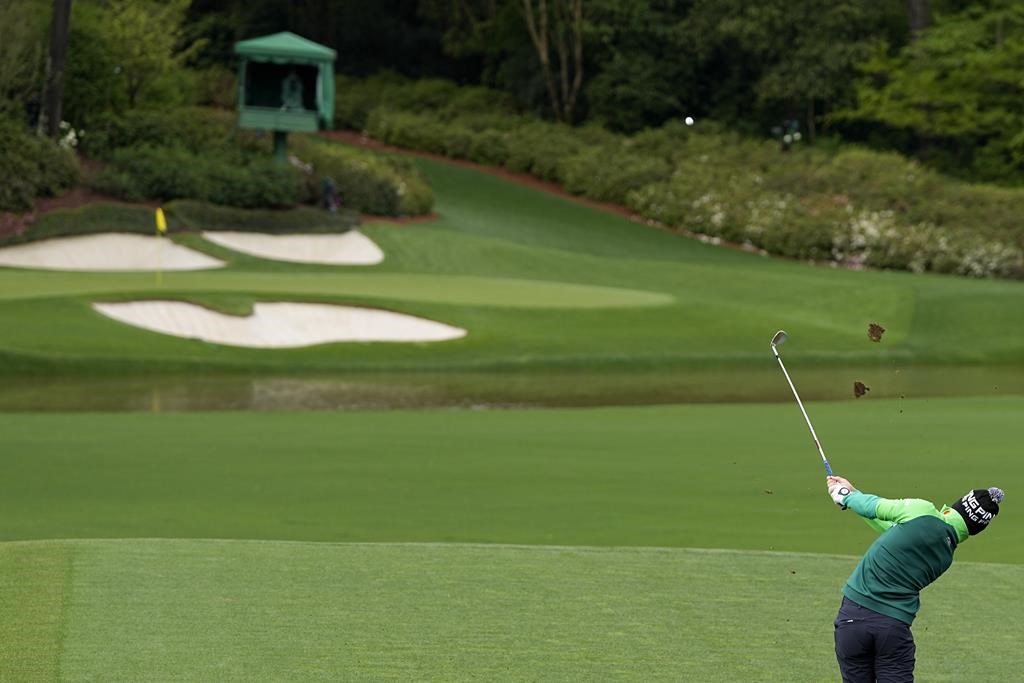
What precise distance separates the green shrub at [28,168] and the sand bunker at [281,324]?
284 inches

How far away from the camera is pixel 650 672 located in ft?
28.6

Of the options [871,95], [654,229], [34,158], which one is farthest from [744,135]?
[34,158]

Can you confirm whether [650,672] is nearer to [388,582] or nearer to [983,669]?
[983,669]

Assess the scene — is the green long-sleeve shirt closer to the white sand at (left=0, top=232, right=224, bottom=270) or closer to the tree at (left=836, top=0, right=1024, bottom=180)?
the white sand at (left=0, top=232, right=224, bottom=270)

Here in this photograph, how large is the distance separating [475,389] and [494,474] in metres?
9.30

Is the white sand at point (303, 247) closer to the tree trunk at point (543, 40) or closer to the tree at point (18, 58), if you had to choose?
the tree at point (18, 58)

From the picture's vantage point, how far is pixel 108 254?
33156mm

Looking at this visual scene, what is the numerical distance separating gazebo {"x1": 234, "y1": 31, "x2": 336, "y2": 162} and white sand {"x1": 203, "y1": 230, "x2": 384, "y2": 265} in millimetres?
2888

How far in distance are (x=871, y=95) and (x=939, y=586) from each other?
134 ft

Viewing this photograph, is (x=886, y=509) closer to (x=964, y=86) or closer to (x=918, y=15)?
(x=964, y=86)

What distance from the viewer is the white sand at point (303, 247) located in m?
34.7

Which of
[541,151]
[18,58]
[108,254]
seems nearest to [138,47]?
[18,58]

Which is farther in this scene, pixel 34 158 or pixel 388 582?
pixel 34 158

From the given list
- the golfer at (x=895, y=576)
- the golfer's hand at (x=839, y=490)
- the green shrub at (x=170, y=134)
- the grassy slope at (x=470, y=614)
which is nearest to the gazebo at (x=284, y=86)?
the green shrub at (x=170, y=134)
